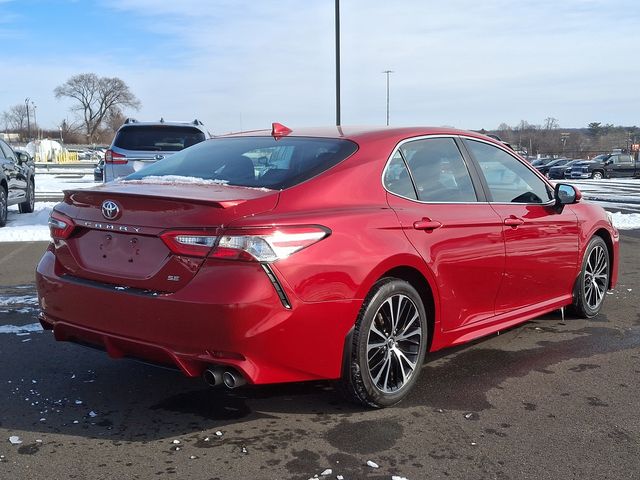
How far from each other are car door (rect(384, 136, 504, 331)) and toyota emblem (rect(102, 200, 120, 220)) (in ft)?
4.91

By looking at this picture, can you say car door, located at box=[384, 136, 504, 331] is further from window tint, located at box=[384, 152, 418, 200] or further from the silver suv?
the silver suv

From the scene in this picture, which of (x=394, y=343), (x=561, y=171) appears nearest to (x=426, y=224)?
(x=394, y=343)

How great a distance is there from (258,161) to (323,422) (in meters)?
1.56

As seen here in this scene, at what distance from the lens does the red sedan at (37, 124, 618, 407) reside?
3.15 m

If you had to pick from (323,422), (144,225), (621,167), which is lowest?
(323,422)

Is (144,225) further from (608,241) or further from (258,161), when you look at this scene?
(608,241)

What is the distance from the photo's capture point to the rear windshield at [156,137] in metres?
10.3

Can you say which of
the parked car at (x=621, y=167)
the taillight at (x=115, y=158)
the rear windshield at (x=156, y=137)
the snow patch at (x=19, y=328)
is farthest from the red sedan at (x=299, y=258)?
the parked car at (x=621, y=167)

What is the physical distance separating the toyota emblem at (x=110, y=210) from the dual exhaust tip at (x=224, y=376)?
37.1 inches

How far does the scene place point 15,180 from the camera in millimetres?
12227

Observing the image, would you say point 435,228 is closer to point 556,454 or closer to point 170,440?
point 556,454

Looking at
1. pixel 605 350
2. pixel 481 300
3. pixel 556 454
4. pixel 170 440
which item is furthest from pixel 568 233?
pixel 170 440

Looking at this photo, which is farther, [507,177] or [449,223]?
[507,177]

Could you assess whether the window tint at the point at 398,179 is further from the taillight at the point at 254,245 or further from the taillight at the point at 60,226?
the taillight at the point at 60,226
